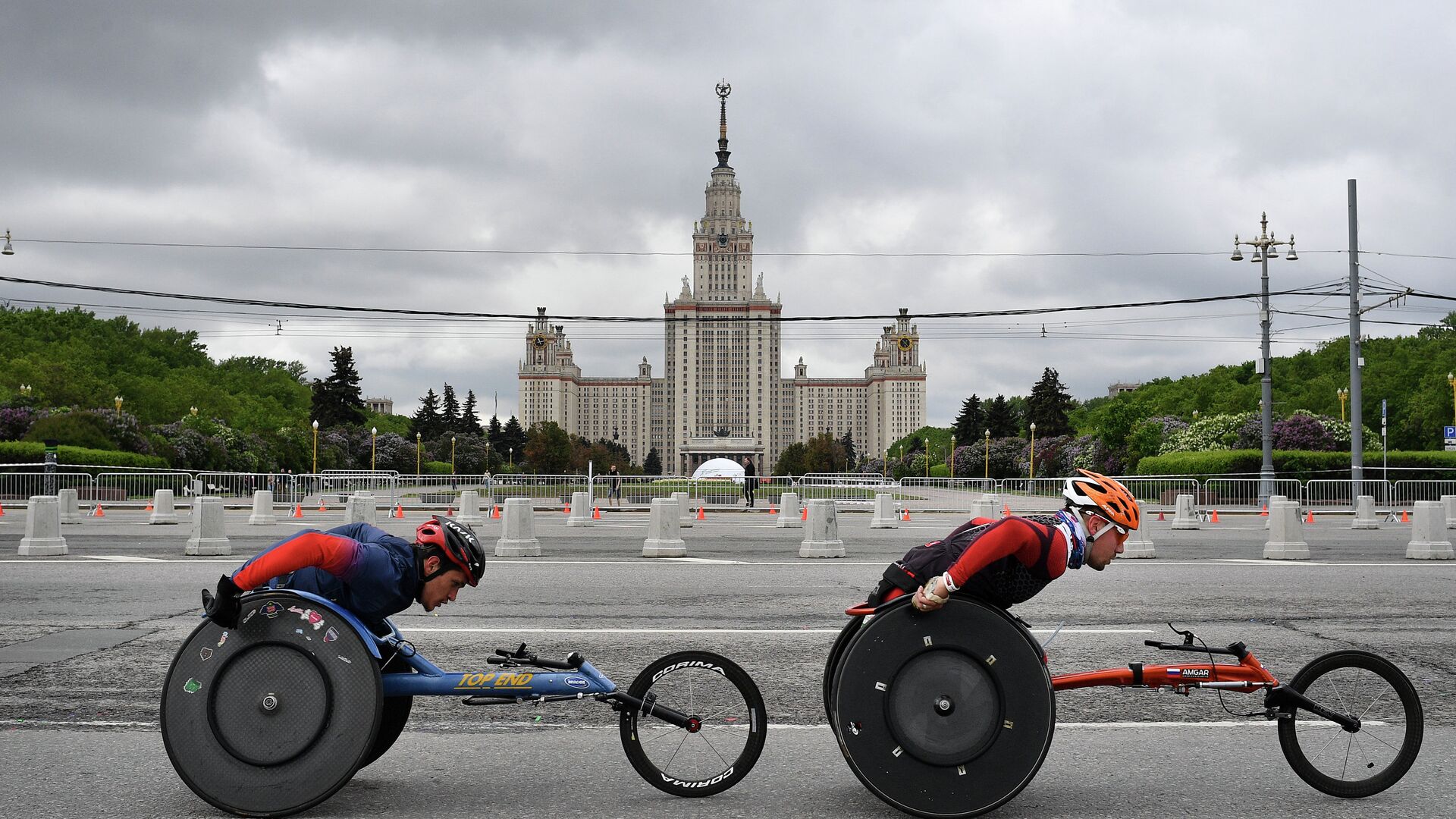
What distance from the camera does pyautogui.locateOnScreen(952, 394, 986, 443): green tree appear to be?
4446 inches

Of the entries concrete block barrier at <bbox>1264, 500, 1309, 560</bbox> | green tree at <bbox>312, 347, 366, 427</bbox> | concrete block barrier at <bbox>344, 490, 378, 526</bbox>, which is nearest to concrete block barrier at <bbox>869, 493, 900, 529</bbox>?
concrete block barrier at <bbox>1264, 500, 1309, 560</bbox>

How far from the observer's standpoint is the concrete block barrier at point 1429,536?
17.2 meters

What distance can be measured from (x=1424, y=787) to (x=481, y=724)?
4827mm

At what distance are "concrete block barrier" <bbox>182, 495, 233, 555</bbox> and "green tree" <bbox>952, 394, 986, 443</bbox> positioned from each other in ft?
328

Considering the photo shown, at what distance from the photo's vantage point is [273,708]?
4492mm

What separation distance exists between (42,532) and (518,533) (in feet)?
23.6

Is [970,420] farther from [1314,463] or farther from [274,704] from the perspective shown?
[274,704]

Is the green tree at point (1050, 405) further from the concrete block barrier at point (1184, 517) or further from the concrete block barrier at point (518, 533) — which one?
the concrete block barrier at point (518, 533)

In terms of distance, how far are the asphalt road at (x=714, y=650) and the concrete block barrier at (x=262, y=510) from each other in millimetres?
9472

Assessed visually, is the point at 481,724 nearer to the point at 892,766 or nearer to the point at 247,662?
the point at 247,662

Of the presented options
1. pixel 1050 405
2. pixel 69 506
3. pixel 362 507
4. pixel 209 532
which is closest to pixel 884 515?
pixel 362 507

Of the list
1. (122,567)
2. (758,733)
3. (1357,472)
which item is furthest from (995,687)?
(1357,472)

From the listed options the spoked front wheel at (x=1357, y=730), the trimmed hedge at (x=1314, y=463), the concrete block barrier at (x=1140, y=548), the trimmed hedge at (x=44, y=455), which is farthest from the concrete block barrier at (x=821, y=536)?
the trimmed hedge at (x=44, y=455)

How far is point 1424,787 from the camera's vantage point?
5.05 m
